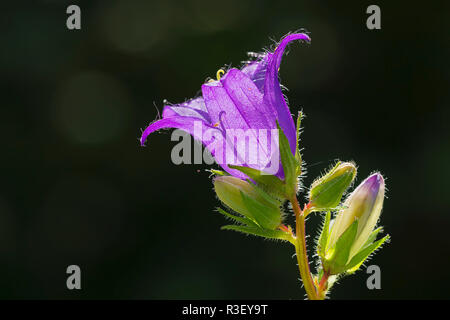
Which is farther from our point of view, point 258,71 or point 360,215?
point 258,71

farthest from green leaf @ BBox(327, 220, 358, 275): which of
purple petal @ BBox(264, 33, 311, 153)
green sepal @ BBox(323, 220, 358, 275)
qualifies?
purple petal @ BBox(264, 33, 311, 153)

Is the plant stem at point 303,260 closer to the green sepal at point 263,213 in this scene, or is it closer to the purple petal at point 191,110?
the green sepal at point 263,213

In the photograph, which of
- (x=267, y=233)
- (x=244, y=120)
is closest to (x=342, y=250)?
(x=267, y=233)

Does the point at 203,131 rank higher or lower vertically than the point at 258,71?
lower

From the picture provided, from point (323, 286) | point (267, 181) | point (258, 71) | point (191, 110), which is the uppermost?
point (258, 71)

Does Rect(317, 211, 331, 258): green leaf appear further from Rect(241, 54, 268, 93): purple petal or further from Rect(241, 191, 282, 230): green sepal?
Rect(241, 54, 268, 93): purple petal

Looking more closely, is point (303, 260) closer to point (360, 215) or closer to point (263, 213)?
point (263, 213)
